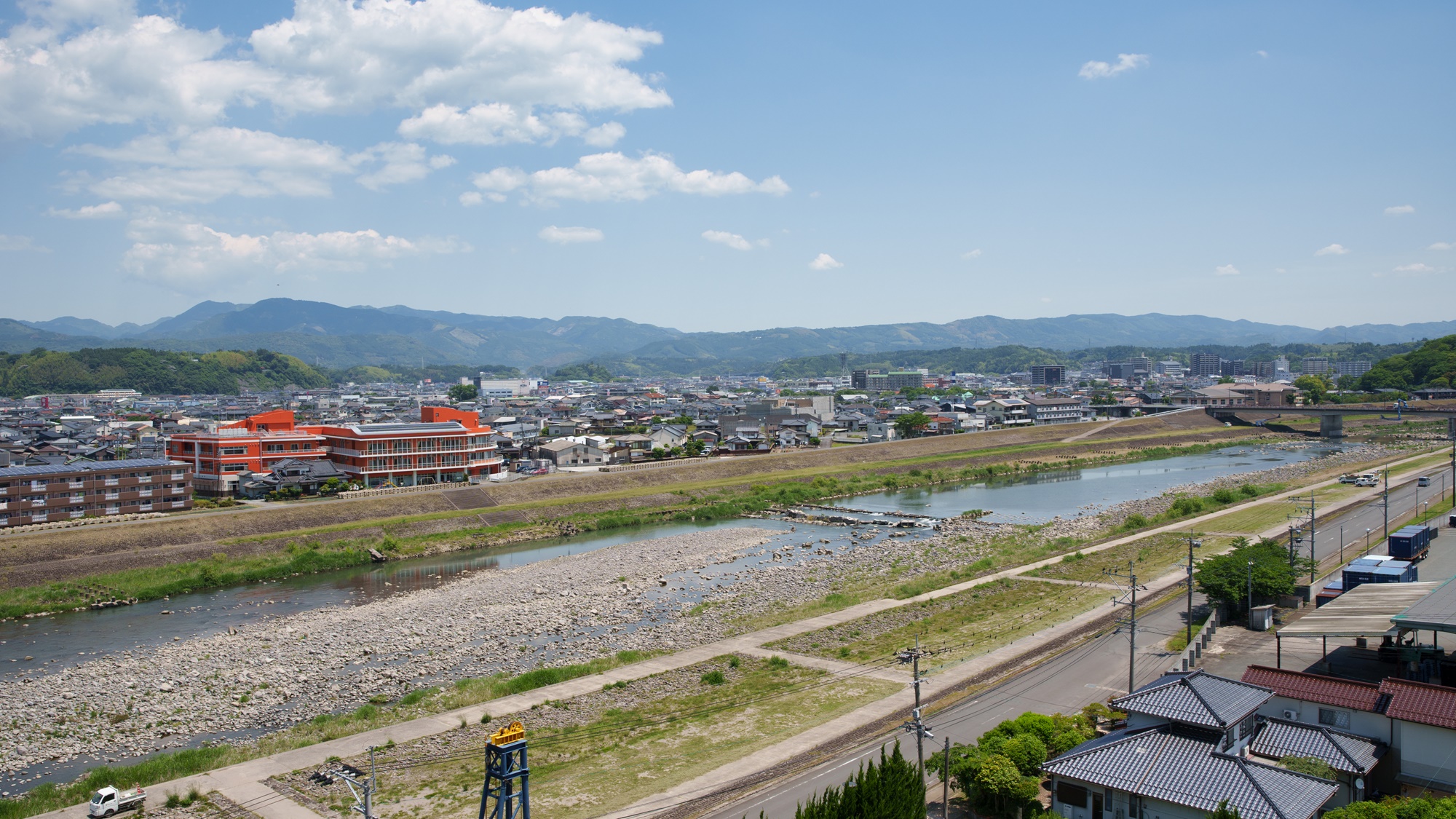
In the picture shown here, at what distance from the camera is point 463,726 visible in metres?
12.0

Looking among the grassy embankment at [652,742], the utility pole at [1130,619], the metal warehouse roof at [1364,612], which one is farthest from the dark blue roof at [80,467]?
the metal warehouse roof at [1364,612]

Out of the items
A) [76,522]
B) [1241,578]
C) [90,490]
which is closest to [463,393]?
[90,490]

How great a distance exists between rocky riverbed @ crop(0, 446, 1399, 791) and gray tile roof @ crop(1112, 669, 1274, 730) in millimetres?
8629

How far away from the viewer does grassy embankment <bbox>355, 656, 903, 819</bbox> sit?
10.0 m

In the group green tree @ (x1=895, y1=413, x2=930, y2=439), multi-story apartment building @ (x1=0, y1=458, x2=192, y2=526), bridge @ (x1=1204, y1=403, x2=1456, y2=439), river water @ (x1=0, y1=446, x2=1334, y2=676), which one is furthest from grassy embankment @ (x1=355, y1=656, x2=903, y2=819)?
bridge @ (x1=1204, y1=403, x2=1456, y2=439)

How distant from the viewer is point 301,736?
39.3ft

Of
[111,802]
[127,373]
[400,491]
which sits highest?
[127,373]

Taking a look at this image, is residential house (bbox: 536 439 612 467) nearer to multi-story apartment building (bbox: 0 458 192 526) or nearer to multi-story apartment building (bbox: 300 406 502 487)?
multi-story apartment building (bbox: 300 406 502 487)

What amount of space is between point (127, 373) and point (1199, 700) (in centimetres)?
11713

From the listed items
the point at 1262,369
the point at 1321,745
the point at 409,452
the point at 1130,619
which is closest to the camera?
the point at 1321,745

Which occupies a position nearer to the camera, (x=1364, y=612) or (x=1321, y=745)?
(x=1321, y=745)

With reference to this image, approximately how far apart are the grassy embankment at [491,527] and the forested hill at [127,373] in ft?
286

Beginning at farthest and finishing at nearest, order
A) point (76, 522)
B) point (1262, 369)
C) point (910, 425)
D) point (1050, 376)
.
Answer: point (1262, 369) → point (1050, 376) → point (910, 425) → point (76, 522)

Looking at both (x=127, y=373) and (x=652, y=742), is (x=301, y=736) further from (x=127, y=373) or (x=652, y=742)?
(x=127, y=373)
